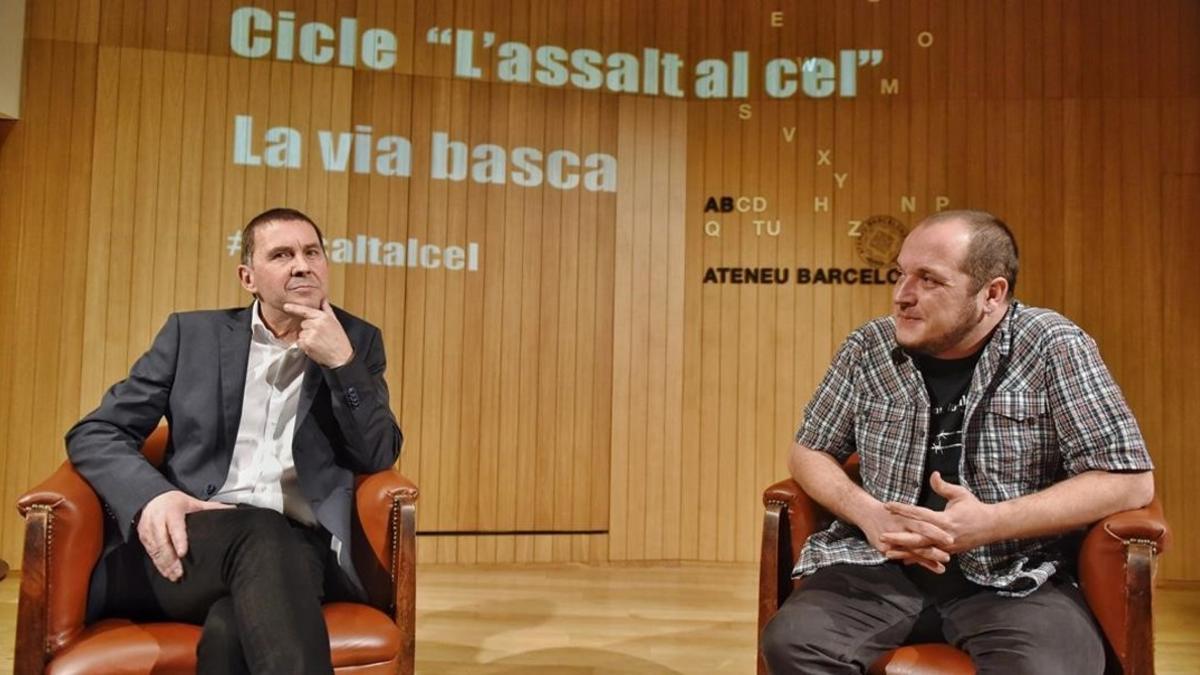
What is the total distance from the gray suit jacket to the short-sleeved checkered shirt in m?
1.09

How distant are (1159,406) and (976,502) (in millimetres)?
3204

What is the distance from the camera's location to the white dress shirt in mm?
2266

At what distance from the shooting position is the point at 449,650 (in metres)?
3.30

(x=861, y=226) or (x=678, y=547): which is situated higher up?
(x=861, y=226)

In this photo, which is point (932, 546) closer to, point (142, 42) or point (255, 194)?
point (255, 194)

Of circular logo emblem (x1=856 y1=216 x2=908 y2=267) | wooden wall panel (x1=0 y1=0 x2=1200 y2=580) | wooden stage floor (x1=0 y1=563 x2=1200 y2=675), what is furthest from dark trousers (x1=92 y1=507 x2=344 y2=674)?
circular logo emblem (x1=856 y1=216 x2=908 y2=267)

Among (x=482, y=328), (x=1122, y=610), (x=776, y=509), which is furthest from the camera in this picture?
(x=482, y=328)

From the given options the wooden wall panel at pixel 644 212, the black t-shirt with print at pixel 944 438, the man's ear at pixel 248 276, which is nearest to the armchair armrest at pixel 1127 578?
the black t-shirt with print at pixel 944 438

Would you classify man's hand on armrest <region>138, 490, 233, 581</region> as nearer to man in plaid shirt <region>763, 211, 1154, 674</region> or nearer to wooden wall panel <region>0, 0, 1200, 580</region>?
man in plaid shirt <region>763, 211, 1154, 674</region>

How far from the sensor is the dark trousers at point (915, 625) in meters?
1.81

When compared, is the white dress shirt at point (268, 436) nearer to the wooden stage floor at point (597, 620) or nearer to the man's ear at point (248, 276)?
the man's ear at point (248, 276)

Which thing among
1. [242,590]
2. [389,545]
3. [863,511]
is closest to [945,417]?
[863,511]

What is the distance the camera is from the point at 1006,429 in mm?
2057

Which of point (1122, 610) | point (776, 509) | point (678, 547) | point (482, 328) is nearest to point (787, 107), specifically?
point (482, 328)
